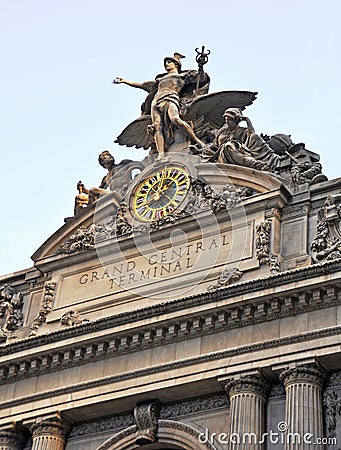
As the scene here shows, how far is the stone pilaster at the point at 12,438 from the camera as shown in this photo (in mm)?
28156

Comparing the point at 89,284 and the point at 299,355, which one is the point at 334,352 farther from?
the point at 89,284

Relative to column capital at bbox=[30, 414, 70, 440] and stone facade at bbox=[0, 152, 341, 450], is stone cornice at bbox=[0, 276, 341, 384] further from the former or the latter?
column capital at bbox=[30, 414, 70, 440]

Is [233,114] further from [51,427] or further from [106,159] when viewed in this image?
[51,427]

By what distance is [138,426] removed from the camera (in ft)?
87.6

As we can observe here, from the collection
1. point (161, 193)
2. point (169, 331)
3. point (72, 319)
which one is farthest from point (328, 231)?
point (72, 319)

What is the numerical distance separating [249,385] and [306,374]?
4.37ft

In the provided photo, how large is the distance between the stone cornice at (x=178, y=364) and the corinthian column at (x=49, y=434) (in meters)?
0.64

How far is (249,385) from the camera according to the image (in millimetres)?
25188

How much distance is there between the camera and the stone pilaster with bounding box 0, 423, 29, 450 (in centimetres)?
2816

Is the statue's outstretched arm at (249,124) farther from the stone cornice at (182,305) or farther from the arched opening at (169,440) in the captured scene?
the arched opening at (169,440)

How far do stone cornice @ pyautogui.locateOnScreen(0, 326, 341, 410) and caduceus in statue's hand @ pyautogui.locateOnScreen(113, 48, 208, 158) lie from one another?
6637 millimetres

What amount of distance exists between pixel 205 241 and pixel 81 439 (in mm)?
5478

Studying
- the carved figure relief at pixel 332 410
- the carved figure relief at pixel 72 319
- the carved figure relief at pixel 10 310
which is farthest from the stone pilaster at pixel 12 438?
the carved figure relief at pixel 332 410

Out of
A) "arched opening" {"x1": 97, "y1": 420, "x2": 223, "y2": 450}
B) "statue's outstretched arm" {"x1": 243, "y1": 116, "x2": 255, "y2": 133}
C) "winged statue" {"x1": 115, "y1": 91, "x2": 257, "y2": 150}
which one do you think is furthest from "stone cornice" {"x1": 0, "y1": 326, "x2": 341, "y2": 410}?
"winged statue" {"x1": 115, "y1": 91, "x2": 257, "y2": 150}
